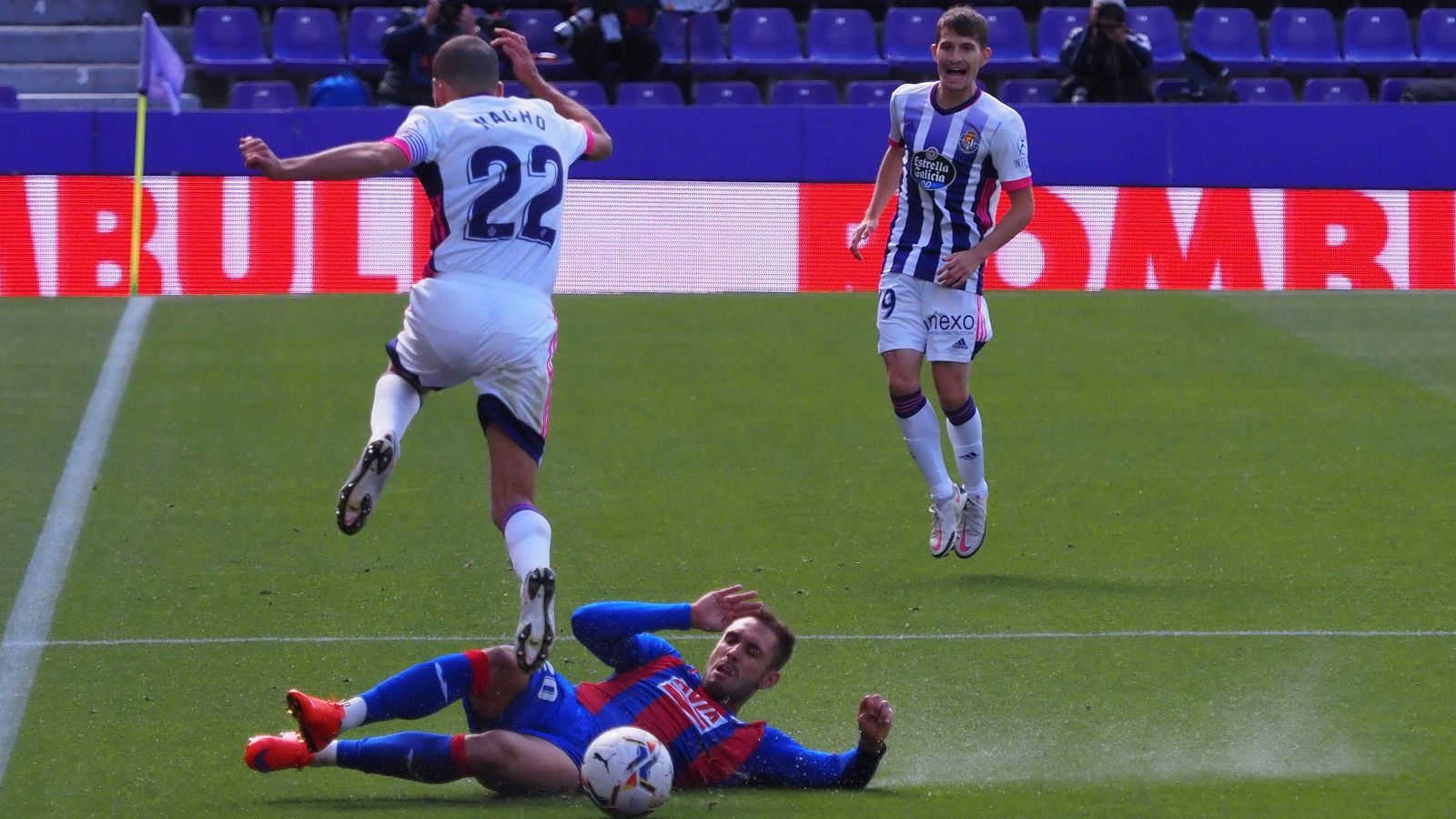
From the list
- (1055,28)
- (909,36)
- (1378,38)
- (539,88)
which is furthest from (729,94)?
(539,88)

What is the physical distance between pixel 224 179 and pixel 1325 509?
30.4 feet

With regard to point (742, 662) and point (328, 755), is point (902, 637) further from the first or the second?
point (328, 755)

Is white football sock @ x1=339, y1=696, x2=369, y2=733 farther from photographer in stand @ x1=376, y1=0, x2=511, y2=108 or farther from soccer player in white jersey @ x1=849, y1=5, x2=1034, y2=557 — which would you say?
photographer in stand @ x1=376, y1=0, x2=511, y2=108

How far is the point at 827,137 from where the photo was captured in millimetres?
16234

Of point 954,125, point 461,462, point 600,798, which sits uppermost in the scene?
point 954,125

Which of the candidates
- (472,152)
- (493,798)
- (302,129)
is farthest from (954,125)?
(302,129)

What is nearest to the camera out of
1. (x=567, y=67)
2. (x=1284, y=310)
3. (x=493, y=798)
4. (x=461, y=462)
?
(x=493, y=798)

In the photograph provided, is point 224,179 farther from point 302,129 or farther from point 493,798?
point 493,798

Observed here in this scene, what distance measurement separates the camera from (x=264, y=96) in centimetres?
1809

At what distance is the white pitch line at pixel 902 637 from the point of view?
793 cm

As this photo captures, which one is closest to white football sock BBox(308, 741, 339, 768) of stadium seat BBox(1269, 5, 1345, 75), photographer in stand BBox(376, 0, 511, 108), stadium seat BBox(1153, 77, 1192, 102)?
photographer in stand BBox(376, 0, 511, 108)

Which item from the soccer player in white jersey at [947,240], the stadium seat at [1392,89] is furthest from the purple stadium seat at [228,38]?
the soccer player in white jersey at [947,240]

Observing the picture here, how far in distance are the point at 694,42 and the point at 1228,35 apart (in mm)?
5385

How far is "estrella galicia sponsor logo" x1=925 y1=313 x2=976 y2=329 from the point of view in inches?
341
